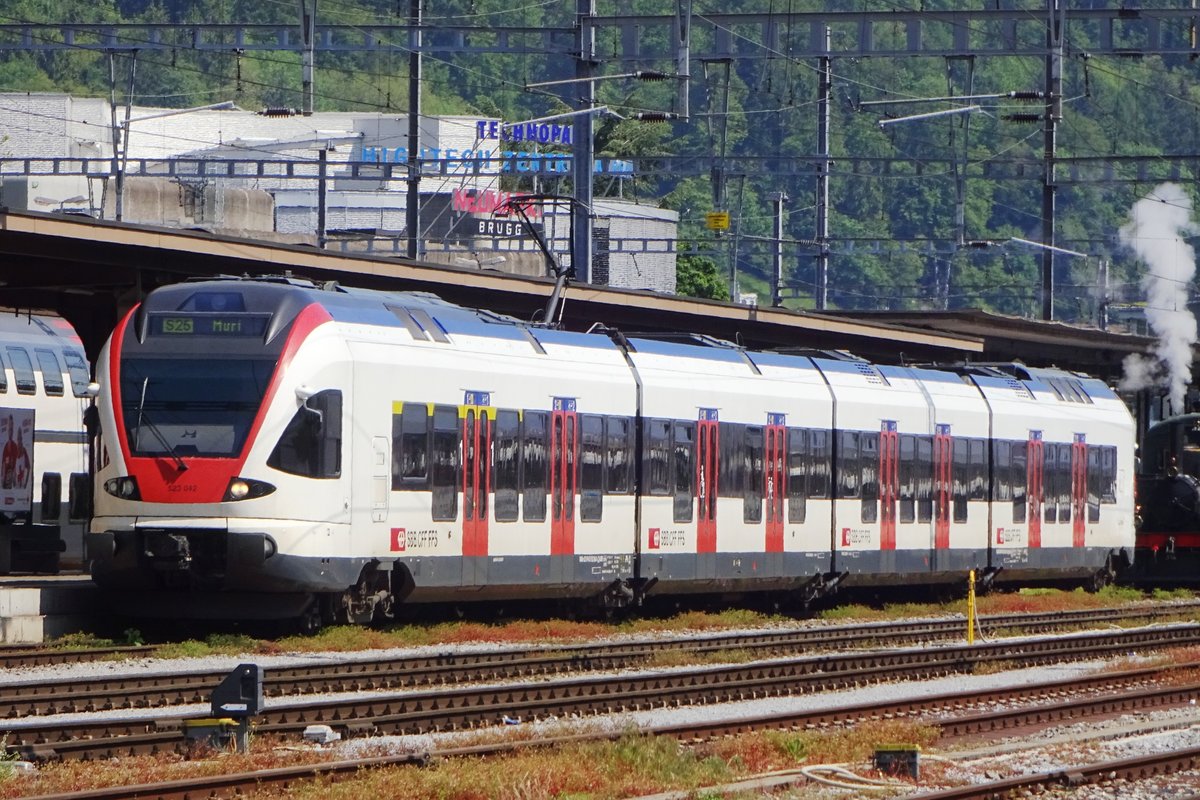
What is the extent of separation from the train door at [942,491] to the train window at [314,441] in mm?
13474

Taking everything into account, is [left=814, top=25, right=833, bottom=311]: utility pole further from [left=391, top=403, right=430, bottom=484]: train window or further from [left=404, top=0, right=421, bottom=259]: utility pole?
[left=391, top=403, right=430, bottom=484]: train window

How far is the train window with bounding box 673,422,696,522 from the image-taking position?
25.2 metres

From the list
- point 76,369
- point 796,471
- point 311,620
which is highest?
point 76,369

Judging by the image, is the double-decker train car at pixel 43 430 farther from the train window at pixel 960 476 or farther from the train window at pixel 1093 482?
the train window at pixel 1093 482

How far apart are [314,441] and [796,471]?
9.68m

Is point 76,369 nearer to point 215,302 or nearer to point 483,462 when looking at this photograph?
point 483,462

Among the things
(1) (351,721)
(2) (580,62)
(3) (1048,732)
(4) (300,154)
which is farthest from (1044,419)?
(4) (300,154)

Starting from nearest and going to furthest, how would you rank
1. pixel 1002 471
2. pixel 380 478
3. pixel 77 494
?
pixel 380 478
pixel 1002 471
pixel 77 494

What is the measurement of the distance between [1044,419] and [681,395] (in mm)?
10801

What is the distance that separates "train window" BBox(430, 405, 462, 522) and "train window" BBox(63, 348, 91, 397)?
14.9m

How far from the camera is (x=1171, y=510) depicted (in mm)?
38906

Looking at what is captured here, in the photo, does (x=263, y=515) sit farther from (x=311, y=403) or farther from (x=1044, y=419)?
(x=1044, y=419)

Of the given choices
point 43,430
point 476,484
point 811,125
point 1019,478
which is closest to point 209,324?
point 476,484

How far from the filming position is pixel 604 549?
23.9m
